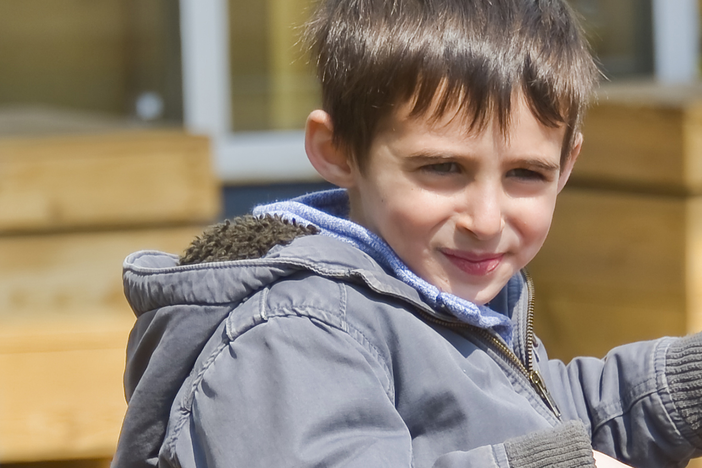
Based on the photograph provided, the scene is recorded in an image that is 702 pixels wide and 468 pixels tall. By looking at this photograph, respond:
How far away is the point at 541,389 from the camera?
4.82 ft

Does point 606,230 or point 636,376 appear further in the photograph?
point 606,230

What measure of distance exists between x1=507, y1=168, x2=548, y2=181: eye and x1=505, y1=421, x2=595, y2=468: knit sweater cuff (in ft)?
1.16

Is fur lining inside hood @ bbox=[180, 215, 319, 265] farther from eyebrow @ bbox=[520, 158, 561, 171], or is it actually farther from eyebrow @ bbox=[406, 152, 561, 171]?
eyebrow @ bbox=[520, 158, 561, 171]

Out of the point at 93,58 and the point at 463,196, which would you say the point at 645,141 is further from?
the point at 93,58

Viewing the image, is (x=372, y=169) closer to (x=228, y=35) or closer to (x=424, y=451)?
(x=424, y=451)

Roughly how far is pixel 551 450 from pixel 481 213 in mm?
318

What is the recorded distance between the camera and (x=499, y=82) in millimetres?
1331

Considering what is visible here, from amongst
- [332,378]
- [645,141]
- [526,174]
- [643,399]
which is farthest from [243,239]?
[645,141]

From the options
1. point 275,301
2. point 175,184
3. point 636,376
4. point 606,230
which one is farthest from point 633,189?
point 275,301

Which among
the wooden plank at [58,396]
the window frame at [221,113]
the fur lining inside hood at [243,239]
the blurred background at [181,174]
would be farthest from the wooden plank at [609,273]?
the fur lining inside hood at [243,239]

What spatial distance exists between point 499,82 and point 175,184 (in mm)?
1784

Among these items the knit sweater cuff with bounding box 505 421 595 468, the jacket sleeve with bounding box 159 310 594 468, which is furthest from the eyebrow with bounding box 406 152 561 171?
the knit sweater cuff with bounding box 505 421 595 468

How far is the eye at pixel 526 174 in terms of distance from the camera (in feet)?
4.55

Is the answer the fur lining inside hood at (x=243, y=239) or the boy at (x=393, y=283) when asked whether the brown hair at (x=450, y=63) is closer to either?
the boy at (x=393, y=283)
